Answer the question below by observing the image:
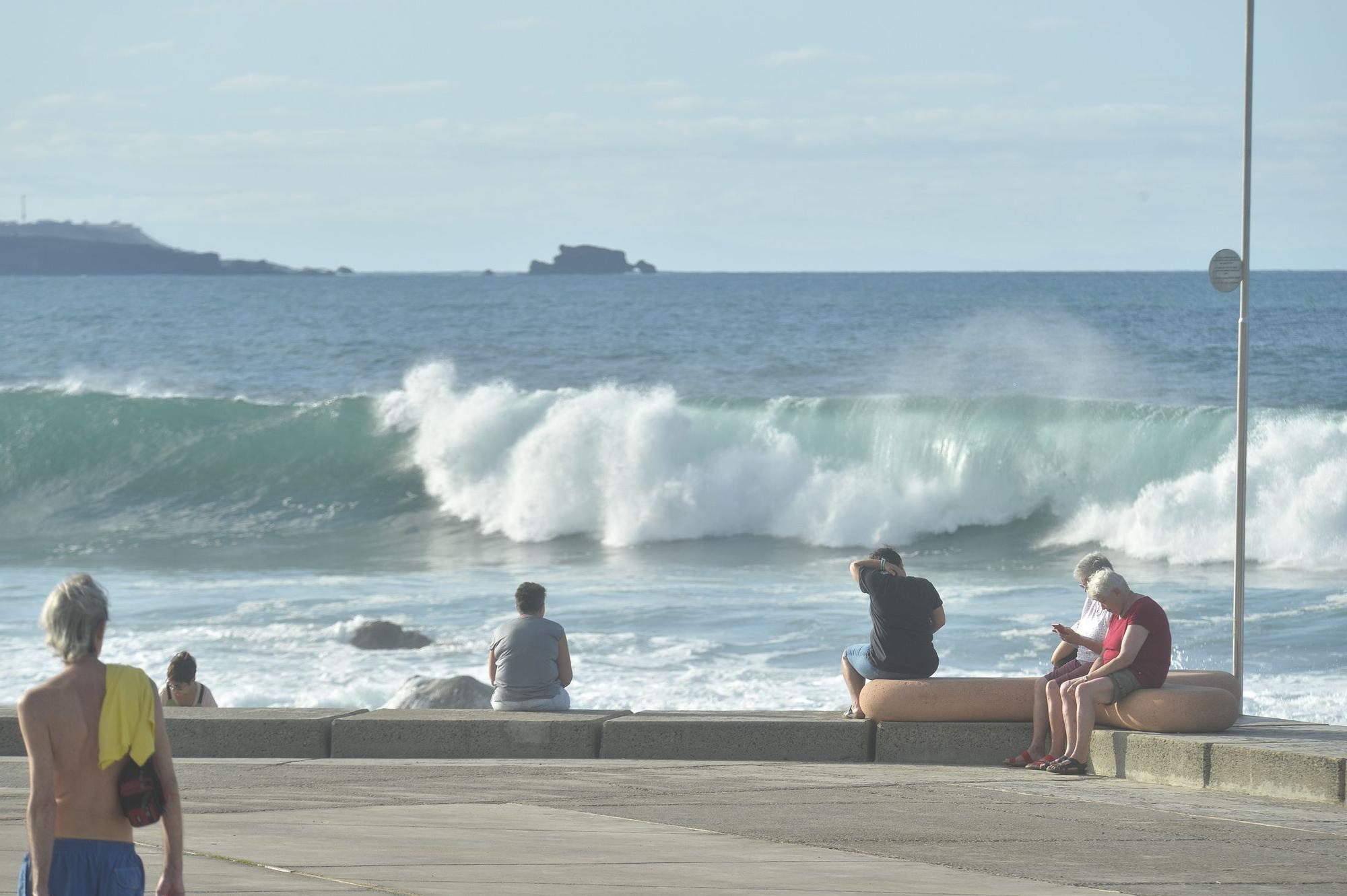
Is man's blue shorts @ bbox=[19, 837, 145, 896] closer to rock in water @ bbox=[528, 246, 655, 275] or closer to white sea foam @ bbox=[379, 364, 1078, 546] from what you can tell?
white sea foam @ bbox=[379, 364, 1078, 546]

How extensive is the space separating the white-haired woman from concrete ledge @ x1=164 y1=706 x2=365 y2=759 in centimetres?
341

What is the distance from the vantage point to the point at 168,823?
12.6 feet

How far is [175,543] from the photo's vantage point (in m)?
24.6

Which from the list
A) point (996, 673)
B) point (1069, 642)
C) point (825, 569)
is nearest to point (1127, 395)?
point (825, 569)

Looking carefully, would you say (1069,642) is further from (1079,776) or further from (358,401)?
(358,401)

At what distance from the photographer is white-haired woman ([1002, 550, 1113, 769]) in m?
8.13

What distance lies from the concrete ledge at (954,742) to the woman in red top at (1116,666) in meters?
0.39

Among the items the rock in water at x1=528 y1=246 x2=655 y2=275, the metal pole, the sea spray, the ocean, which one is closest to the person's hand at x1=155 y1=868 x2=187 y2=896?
the metal pole

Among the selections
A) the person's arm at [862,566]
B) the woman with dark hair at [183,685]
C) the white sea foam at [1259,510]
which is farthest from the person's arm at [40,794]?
the white sea foam at [1259,510]

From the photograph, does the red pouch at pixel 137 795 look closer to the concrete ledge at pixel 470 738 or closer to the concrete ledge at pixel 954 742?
the concrete ledge at pixel 470 738

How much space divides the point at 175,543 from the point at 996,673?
14932 mm

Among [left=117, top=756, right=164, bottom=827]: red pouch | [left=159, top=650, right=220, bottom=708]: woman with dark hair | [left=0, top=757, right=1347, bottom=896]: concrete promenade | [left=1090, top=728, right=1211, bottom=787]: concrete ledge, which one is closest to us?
[left=117, top=756, right=164, bottom=827]: red pouch

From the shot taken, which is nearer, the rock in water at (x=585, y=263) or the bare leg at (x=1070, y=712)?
the bare leg at (x=1070, y=712)

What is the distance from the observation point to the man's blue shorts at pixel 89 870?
147 inches
